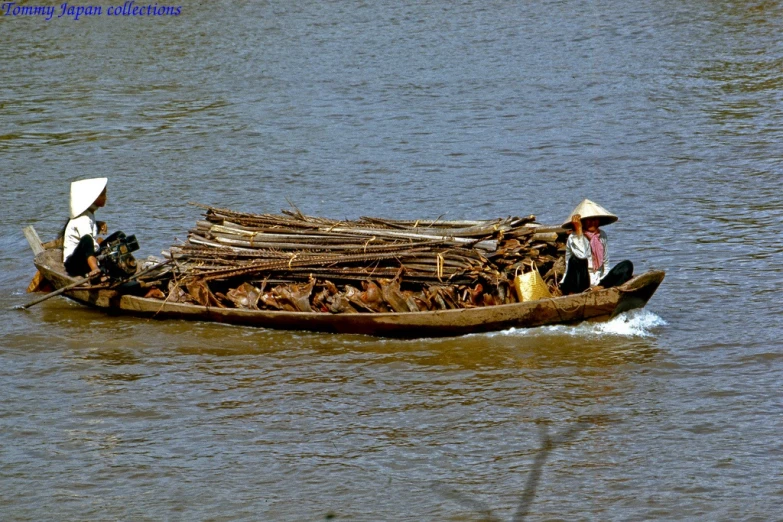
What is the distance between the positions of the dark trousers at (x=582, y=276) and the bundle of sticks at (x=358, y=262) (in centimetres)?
24

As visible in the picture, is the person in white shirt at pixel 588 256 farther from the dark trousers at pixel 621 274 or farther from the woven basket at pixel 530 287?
the woven basket at pixel 530 287

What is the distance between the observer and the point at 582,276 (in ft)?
28.3

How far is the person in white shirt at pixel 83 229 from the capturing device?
32.6 ft

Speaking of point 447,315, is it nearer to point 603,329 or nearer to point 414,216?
point 603,329

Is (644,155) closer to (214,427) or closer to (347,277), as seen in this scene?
(347,277)

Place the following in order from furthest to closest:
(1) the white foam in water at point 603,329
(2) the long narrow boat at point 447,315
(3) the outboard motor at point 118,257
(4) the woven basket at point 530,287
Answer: (3) the outboard motor at point 118,257 < (1) the white foam in water at point 603,329 < (4) the woven basket at point 530,287 < (2) the long narrow boat at point 447,315

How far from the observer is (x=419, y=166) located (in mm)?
15086

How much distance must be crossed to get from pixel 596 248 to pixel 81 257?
14.9 feet

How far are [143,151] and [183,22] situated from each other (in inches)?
368

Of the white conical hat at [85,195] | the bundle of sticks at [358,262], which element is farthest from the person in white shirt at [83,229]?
the bundle of sticks at [358,262]

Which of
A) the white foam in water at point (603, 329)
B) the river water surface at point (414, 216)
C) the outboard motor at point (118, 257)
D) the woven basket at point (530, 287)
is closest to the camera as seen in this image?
the river water surface at point (414, 216)

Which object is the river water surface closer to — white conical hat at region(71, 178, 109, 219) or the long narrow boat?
the long narrow boat

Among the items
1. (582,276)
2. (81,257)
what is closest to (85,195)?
(81,257)

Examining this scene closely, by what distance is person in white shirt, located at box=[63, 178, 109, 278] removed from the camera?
9922mm
